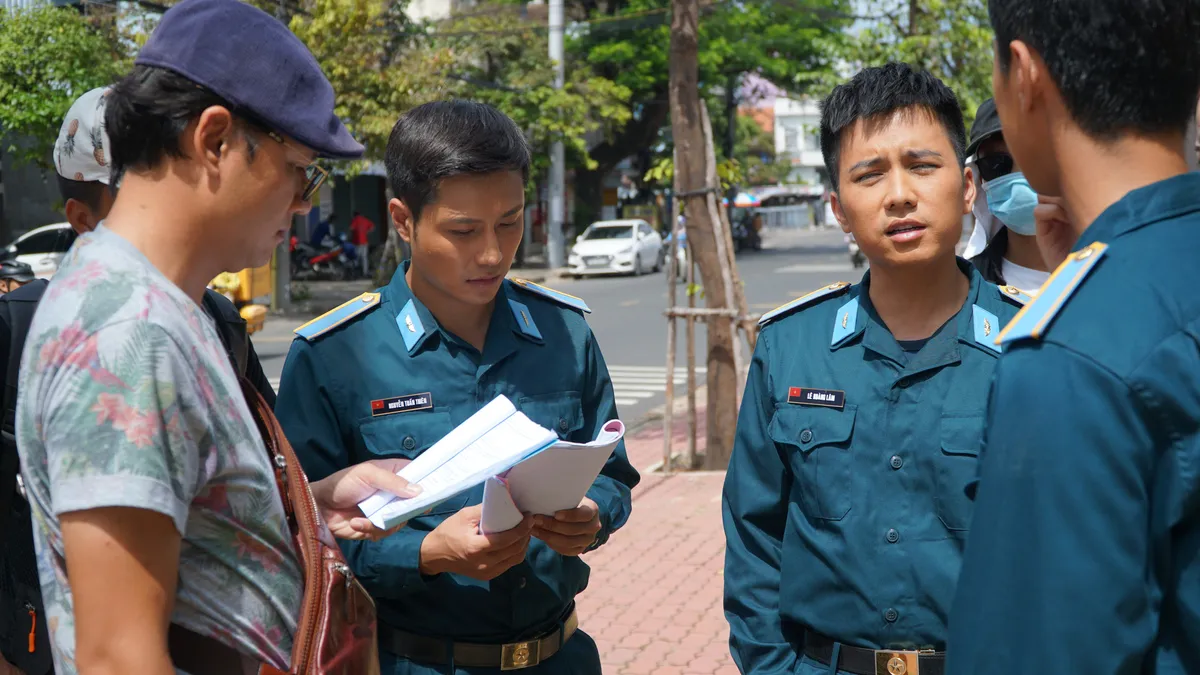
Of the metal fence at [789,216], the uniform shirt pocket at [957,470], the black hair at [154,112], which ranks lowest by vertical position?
the metal fence at [789,216]

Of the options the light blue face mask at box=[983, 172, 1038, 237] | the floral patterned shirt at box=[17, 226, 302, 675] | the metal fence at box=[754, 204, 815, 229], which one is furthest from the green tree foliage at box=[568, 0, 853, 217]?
the metal fence at box=[754, 204, 815, 229]

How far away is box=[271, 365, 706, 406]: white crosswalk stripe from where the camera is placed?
1167 cm

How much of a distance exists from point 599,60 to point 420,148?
2762 cm

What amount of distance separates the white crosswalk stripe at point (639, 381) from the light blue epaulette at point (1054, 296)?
33.0 ft

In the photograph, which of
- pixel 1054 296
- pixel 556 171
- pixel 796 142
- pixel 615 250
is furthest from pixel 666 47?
pixel 796 142

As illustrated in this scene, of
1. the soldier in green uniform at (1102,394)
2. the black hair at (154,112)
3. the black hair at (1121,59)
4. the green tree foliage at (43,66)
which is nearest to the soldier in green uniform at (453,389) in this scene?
the black hair at (154,112)

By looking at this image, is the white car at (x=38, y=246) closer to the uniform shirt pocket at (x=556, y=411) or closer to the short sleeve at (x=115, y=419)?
the uniform shirt pocket at (x=556, y=411)

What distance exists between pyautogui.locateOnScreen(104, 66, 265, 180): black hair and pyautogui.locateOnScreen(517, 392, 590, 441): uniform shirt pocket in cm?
104

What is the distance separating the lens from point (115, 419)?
1324 millimetres

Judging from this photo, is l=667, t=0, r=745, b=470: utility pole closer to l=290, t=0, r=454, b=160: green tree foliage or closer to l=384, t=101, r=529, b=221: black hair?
l=384, t=101, r=529, b=221: black hair

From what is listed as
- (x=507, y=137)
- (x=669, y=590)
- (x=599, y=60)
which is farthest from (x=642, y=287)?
(x=507, y=137)

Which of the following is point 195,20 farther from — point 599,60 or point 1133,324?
point 599,60

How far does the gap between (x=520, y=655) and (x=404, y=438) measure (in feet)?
1.58

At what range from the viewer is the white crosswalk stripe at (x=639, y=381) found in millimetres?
11672
